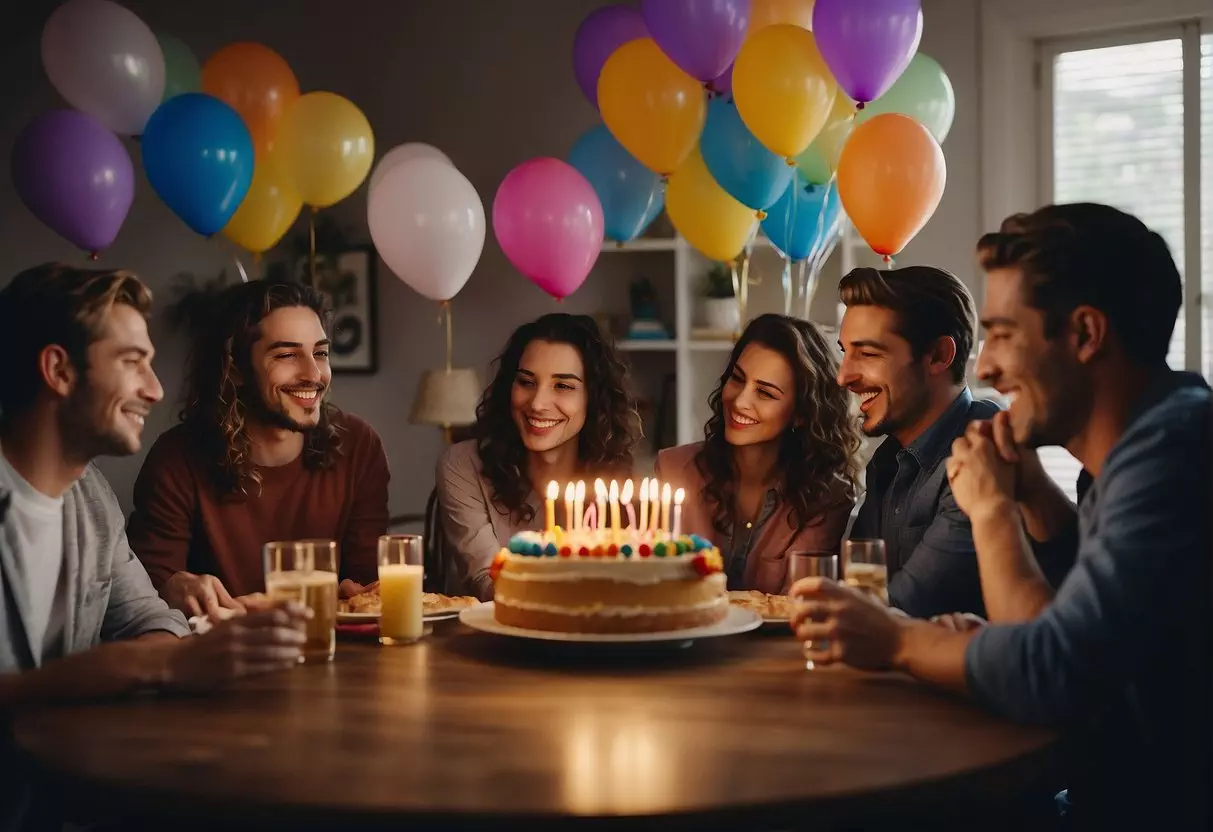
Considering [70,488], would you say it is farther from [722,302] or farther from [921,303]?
[722,302]

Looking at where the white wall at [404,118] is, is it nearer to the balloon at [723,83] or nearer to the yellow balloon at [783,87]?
the balloon at [723,83]

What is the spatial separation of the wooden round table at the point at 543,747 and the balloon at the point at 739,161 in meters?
2.17

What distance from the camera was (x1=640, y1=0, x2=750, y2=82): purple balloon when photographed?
3.68 meters

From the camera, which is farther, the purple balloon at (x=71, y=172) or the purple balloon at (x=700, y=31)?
the purple balloon at (x=71, y=172)

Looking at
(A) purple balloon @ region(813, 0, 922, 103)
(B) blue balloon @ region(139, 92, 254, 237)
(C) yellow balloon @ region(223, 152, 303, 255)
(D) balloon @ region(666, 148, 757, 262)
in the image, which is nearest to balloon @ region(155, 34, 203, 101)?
(C) yellow balloon @ region(223, 152, 303, 255)

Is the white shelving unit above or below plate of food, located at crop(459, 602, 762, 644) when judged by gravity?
above

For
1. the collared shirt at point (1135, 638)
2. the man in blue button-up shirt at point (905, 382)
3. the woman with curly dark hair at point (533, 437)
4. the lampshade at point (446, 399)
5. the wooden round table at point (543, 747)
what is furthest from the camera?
the lampshade at point (446, 399)

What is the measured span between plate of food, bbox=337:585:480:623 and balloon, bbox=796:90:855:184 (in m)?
2.10

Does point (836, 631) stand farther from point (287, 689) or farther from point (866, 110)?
point (866, 110)

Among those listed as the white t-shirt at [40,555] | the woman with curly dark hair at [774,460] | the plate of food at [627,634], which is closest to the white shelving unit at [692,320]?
the woman with curly dark hair at [774,460]

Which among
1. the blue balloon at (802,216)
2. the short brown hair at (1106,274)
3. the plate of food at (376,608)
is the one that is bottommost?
the plate of food at (376,608)

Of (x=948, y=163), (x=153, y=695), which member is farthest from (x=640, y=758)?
(x=948, y=163)

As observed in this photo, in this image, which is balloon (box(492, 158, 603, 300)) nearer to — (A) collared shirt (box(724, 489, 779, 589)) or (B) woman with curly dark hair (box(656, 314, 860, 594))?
(B) woman with curly dark hair (box(656, 314, 860, 594))

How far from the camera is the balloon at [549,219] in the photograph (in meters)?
4.04
